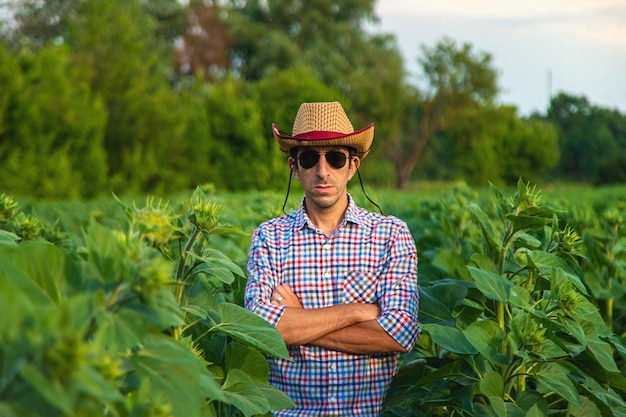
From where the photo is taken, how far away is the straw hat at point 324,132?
3.47m

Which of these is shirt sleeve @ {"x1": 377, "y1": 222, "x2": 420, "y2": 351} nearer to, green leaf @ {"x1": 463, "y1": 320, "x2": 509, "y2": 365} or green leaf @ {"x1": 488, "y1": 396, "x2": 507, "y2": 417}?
green leaf @ {"x1": 463, "y1": 320, "x2": 509, "y2": 365}

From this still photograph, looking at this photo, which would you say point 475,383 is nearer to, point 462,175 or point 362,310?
point 362,310

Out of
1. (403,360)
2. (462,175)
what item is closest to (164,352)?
(403,360)

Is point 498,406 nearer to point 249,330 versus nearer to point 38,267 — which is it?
point 249,330

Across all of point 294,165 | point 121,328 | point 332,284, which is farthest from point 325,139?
point 121,328

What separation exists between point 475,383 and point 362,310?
50 centimetres

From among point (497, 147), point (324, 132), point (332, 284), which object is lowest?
→ point (497, 147)

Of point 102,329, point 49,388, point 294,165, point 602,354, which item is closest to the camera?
point 49,388

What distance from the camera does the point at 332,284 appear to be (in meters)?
3.37

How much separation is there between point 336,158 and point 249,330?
3.78 feet

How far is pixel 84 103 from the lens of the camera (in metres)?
19.0

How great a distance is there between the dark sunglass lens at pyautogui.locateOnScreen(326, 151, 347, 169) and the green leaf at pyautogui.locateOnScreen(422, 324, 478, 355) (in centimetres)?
83

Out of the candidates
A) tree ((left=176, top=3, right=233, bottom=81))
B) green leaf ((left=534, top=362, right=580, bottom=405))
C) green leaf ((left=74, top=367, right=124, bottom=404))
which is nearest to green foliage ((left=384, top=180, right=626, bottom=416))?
green leaf ((left=534, top=362, right=580, bottom=405))

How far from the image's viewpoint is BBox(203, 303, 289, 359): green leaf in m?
2.45
